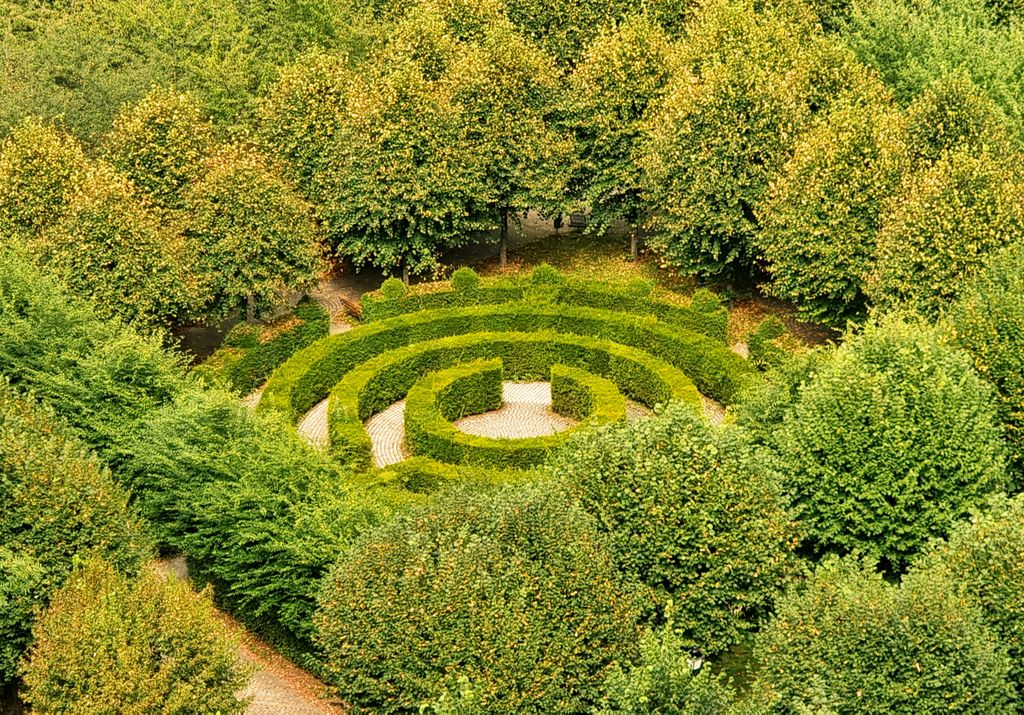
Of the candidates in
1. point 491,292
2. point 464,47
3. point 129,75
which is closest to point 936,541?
point 491,292

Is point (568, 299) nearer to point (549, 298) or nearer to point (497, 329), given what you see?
point (549, 298)

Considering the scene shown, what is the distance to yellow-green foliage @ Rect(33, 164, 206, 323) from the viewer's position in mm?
48062

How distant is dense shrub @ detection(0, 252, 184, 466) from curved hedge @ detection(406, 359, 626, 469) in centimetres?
1018

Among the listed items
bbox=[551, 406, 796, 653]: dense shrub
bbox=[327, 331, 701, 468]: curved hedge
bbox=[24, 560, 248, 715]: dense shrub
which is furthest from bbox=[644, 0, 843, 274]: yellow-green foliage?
bbox=[24, 560, 248, 715]: dense shrub

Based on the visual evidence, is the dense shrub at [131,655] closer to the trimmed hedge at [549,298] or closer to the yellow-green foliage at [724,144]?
the trimmed hedge at [549,298]

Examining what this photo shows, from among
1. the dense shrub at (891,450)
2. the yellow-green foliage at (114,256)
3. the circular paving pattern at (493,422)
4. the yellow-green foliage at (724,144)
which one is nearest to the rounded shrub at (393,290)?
the circular paving pattern at (493,422)

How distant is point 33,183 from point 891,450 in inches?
1620

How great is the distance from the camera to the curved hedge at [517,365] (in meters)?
47.9

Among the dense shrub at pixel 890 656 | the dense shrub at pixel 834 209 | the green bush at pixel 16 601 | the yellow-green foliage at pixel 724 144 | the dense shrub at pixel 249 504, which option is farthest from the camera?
the yellow-green foliage at pixel 724 144

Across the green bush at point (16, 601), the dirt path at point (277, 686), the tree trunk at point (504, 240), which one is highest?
the tree trunk at point (504, 240)

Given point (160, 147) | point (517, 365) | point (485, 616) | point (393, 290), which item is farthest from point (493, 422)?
point (160, 147)

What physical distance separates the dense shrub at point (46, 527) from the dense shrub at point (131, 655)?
101 inches

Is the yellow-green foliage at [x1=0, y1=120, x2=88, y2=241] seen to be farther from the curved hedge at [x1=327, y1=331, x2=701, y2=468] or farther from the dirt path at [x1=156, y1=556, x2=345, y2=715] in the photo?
the dirt path at [x1=156, y1=556, x2=345, y2=715]

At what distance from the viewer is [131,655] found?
26375mm
